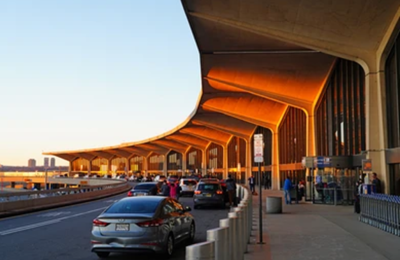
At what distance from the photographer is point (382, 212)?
48.9 feet

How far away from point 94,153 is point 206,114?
94.1 meters

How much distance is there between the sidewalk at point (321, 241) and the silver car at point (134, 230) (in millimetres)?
1893

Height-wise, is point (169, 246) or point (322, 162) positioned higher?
point (322, 162)

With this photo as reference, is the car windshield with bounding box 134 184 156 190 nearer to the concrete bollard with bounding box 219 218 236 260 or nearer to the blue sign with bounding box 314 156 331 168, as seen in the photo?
the blue sign with bounding box 314 156 331 168

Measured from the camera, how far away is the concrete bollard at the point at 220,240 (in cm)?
672

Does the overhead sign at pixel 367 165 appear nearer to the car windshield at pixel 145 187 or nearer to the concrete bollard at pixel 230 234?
the car windshield at pixel 145 187

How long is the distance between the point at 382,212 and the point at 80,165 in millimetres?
160713

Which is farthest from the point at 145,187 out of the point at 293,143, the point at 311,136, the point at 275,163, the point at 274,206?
the point at 275,163

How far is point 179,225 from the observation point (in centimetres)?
1210

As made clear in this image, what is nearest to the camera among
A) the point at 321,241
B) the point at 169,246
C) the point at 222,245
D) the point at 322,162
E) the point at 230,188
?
the point at 222,245

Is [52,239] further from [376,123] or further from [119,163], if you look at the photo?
[119,163]

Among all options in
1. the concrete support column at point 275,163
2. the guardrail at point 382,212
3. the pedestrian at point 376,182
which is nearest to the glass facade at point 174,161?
the concrete support column at point 275,163

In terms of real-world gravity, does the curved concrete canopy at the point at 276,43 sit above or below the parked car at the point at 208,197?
above

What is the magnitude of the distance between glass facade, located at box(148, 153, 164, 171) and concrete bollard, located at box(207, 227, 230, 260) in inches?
4809
